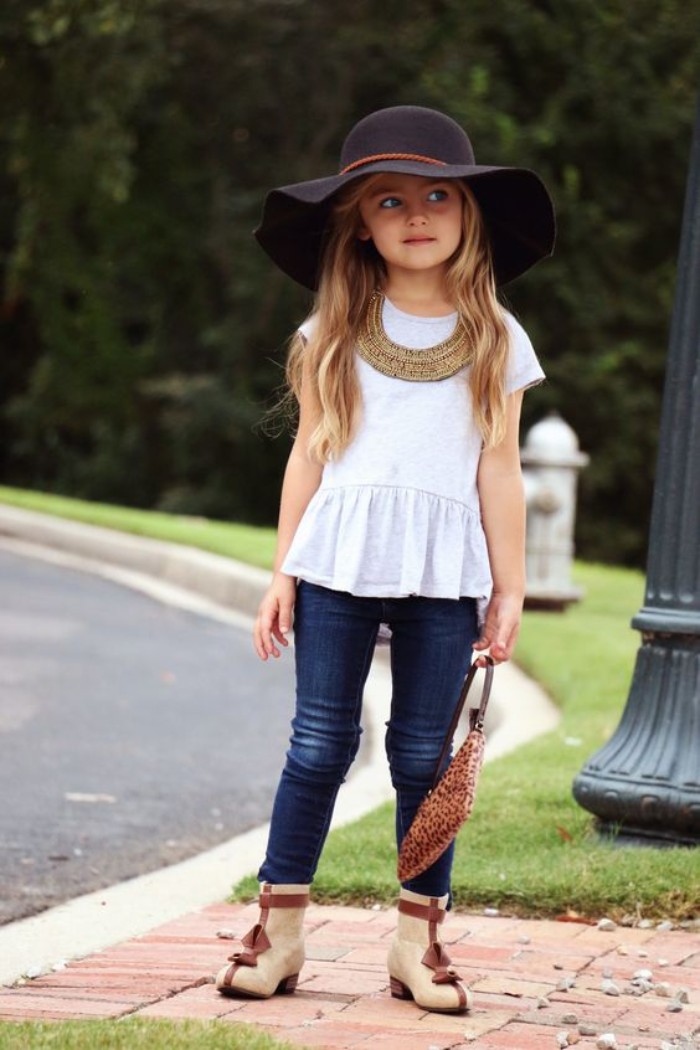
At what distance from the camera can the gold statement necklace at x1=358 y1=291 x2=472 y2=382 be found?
345 cm

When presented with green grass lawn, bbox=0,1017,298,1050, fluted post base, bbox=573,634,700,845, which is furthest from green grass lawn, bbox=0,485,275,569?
green grass lawn, bbox=0,1017,298,1050

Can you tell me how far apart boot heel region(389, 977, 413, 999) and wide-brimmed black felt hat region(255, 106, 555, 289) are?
1448 millimetres

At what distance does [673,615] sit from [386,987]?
166 centimetres

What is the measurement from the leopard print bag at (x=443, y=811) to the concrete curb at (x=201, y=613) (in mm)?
877

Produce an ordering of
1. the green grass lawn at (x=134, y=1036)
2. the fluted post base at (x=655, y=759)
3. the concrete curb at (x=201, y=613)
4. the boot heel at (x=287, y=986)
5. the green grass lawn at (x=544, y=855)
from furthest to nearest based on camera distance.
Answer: the fluted post base at (x=655, y=759) < the green grass lawn at (x=544, y=855) < the concrete curb at (x=201, y=613) < the boot heel at (x=287, y=986) < the green grass lawn at (x=134, y=1036)

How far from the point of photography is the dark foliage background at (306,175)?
23219 mm

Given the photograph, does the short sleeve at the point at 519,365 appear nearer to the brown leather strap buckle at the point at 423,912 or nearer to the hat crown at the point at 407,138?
the hat crown at the point at 407,138

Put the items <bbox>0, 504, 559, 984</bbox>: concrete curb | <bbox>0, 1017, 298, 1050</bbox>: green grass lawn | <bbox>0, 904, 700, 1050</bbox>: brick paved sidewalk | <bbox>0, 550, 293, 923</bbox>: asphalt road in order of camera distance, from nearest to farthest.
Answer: <bbox>0, 1017, 298, 1050</bbox>: green grass lawn → <bbox>0, 904, 700, 1050</bbox>: brick paved sidewalk → <bbox>0, 504, 559, 984</bbox>: concrete curb → <bbox>0, 550, 293, 923</bbox>: asphalt road

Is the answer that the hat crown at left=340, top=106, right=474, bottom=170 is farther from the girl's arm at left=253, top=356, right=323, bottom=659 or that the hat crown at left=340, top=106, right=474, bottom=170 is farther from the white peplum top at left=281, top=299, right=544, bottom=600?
the girl's arm at left=253, top=356, right=323, bottom=659

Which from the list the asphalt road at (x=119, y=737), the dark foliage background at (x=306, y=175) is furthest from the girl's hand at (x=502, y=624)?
the dark foliage background at (x=306, y=175)

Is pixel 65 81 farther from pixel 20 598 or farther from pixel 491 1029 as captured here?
pixel 491 1029

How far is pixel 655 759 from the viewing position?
4789 mm

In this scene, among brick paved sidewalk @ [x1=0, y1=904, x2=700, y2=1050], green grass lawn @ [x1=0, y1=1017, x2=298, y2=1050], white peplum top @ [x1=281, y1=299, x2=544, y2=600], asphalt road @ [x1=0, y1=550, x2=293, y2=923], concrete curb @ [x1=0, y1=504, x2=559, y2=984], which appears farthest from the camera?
asphalt road @ [x1=0, y1=550, x2=293, y2=923]

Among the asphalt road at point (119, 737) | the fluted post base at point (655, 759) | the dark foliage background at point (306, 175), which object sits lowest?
the asphalt road at point (119, 737)
